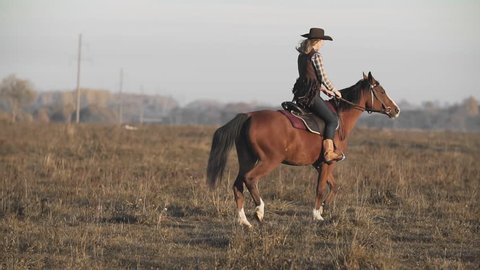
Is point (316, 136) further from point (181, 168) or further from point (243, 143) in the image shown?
point (181, 168)

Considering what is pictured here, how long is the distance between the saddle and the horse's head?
1.19 m

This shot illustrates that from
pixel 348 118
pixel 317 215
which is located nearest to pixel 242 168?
pixel 317 215

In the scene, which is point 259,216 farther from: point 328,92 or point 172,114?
point 172,114

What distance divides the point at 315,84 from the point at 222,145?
1699 mm

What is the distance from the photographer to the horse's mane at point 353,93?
34.8 feet

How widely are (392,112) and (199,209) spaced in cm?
365

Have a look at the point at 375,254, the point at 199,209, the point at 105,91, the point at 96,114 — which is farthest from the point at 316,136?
the point at 105,91

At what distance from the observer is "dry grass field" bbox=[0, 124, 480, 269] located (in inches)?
286

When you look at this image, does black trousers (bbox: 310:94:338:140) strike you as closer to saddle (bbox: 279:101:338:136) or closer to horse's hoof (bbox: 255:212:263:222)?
saddle (bbox: 279:101:338:136)

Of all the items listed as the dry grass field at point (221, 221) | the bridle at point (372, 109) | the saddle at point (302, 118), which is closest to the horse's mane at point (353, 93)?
the bridle at point (372, 109)

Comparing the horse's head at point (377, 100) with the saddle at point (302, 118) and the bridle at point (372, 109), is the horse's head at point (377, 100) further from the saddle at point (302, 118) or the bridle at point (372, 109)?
the saddle at point (302, 118)

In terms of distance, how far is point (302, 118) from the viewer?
32.4 ft

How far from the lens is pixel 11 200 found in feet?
36.2

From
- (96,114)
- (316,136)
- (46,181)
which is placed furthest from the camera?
(96,114)
